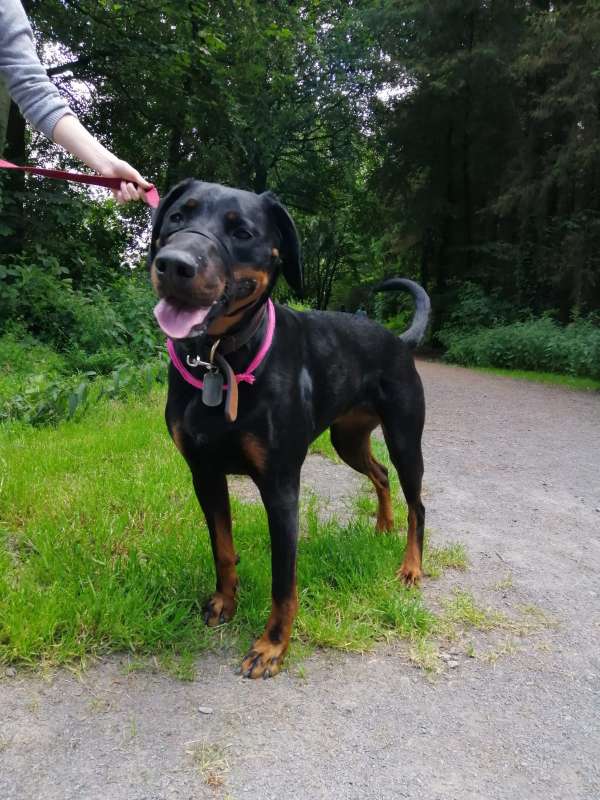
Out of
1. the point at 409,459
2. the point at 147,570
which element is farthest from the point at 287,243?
the point at 147,570

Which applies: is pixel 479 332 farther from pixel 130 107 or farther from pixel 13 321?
pixel 13 321

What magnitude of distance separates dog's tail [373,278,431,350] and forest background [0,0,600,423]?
3.00 metres

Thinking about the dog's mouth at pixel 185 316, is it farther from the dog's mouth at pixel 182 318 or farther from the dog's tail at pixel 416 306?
the dog's tail at pixel 416 306

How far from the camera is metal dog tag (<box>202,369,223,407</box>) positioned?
2.25 meters

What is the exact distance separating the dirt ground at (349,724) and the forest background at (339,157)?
3.48 metres

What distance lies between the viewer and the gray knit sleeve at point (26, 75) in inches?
103

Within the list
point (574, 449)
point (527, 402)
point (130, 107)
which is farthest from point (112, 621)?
point (130, 107)

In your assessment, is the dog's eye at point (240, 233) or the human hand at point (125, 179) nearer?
the dog's eye at point (240, 233)

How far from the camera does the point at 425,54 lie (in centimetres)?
1792

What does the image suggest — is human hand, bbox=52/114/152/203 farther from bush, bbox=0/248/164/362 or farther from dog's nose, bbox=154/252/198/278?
bush, bbox=0/248/164/362

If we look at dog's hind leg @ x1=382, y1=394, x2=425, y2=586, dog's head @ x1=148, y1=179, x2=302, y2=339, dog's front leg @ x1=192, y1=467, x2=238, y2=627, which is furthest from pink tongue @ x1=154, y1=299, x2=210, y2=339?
dog's hind leg @ x1=382, y1=394, x2=425, y2=586

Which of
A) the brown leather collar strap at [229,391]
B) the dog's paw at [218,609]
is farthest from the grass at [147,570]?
the brown leather collar strap at [229,391]

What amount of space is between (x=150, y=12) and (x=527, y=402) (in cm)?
895

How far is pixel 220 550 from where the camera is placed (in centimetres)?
271
